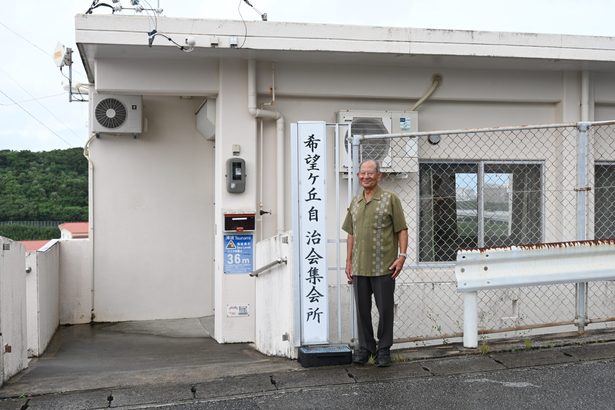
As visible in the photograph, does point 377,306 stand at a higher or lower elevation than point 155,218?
lower

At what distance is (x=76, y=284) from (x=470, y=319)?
6.09m

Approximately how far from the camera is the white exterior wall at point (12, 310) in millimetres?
5184

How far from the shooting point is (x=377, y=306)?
5.27 m

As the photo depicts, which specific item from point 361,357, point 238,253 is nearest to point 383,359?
point 361,357

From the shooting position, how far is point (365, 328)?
17.4 feet

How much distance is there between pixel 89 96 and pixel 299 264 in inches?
222

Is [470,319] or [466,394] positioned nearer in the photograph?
[466,394]

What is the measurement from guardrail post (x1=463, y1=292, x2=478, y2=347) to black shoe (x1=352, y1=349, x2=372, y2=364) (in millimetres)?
862

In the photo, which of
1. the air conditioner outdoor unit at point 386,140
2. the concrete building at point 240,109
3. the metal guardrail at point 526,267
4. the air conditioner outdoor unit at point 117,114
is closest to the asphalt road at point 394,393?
the metal guardrail at point 526,267

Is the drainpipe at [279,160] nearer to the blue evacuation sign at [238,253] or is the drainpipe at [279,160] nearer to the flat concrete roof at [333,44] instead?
the blue evacuation sign at [238,253]

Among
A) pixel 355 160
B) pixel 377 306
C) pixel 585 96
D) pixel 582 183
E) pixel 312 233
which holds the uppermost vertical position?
pixel 585 96

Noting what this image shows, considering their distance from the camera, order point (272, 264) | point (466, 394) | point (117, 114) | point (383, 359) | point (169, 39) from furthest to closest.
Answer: point (117, 114)
point (169, 39)
point (272, 264)
point (383, 359)
point (466, 394)

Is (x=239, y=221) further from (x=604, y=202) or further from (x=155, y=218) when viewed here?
(x=604, y=202)

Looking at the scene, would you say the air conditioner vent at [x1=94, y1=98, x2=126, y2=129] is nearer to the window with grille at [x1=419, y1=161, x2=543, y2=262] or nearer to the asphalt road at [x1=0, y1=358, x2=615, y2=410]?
the window with grille at [x1=419, y1=161, x2=543, y2=262]
